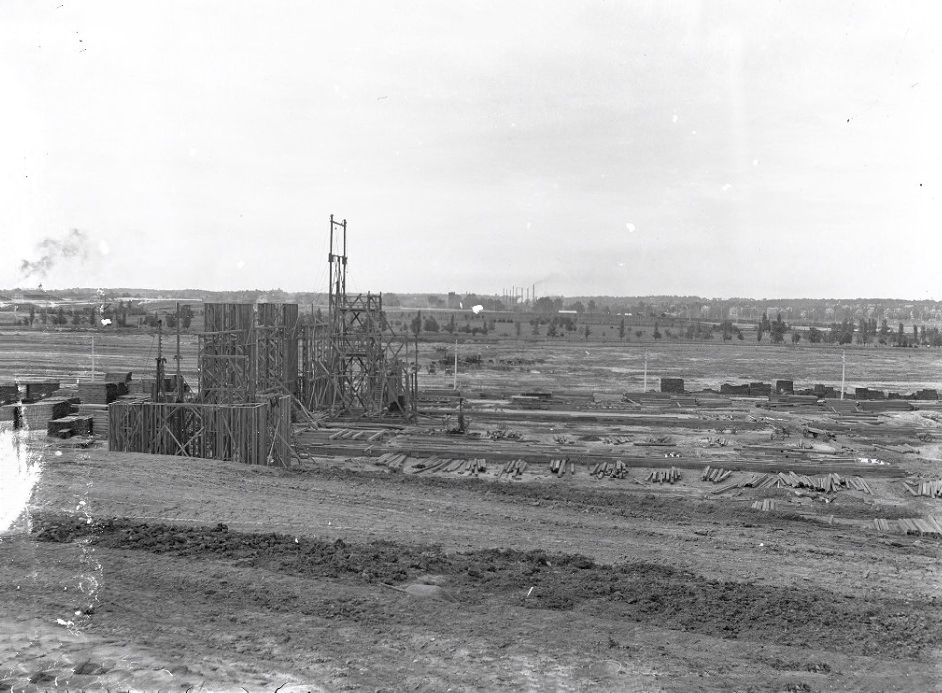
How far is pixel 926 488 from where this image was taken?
1922 centimetres

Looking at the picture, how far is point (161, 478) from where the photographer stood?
1580cm

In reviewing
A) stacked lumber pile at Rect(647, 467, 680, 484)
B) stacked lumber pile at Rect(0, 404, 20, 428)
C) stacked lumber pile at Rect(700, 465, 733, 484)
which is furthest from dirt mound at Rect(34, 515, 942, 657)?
stacked lumber pile at Rect(0, 404, 20, 428)

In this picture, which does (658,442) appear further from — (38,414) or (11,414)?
(11,414)

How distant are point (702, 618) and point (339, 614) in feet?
14.7

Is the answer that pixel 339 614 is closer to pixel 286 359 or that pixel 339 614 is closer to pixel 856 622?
pixel 856 622

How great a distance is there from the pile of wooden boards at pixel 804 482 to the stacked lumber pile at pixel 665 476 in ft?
4.24

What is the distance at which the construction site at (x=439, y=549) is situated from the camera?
828cm

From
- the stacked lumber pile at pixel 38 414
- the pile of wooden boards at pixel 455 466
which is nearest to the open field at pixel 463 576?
the pile of wooden boards at pixel 455 466

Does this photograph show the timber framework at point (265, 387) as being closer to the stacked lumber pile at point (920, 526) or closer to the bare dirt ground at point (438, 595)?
the bare dirt ground at point (438, 595)

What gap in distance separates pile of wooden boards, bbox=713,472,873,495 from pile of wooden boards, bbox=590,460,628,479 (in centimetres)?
260

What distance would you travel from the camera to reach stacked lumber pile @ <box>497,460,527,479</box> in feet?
67.7

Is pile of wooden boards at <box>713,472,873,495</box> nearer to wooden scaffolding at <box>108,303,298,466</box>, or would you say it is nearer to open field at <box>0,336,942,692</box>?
open field at <box>0,336,942,692</box>

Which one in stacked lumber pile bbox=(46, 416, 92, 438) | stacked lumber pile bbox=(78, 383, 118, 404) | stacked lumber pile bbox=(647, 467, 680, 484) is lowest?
stacked lumber pile bbox=(647, 467, 680, 484)

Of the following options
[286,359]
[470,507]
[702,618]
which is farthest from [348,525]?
[286,359]
